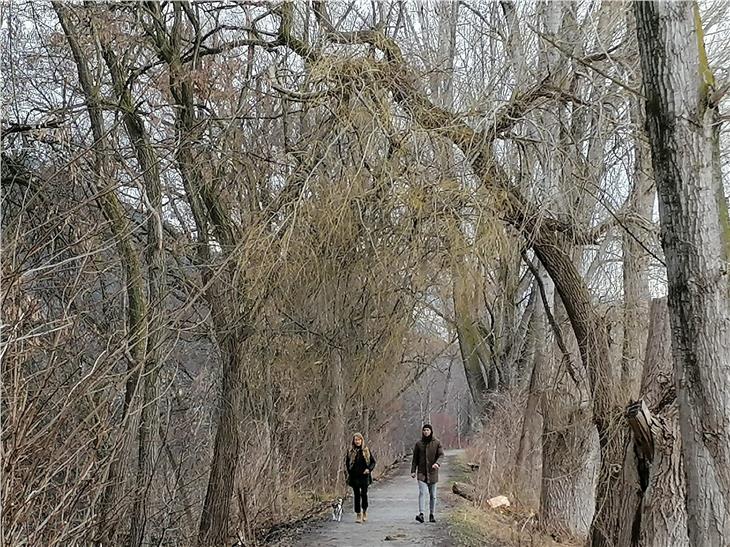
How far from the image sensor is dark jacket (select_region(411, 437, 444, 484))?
12.9 meters

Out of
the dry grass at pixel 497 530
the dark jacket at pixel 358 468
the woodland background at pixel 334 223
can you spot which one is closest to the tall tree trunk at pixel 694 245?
the woodland background at pixel 334 223

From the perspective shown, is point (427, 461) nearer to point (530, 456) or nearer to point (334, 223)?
point (530, 456)

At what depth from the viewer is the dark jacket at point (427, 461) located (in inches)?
507

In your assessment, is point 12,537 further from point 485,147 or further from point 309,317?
point 309,317

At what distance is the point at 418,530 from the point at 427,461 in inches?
52.0

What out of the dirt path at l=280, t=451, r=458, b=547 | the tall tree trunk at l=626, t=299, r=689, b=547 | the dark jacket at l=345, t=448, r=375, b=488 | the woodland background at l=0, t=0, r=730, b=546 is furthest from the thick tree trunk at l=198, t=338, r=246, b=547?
the tall tree trunk at l=626, t=299, r=689, b=547

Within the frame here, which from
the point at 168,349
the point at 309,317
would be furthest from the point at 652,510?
the point at 309,317

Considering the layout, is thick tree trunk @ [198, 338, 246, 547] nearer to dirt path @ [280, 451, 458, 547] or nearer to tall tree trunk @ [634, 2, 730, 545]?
dirt path @ [280, 451, 458, 547]

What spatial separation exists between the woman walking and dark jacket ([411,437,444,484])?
31.2 inches

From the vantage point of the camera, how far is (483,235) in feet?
23.4

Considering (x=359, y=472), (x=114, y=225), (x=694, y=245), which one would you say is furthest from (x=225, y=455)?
(x=694, y=245)

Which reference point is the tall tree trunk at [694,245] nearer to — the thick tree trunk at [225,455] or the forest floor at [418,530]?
the forest floor at [418,530]

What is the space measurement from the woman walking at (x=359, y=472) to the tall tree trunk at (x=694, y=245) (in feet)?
29.5

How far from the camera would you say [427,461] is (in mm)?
12922
